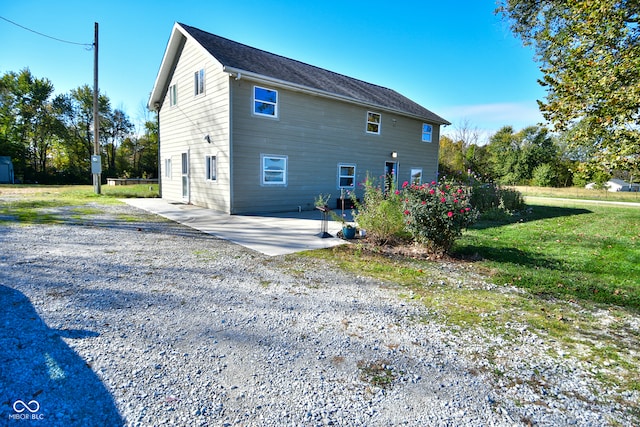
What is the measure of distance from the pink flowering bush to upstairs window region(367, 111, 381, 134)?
9329mm

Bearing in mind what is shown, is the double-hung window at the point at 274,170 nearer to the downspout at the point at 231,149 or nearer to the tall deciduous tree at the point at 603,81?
the downspout at the point at 231,149

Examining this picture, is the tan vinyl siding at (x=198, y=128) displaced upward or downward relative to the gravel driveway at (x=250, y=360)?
upward

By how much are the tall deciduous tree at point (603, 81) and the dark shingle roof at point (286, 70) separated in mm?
7662

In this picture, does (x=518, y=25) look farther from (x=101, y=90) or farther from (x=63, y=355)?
(x=101, y=90)

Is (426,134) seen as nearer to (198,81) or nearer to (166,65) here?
(198,81)

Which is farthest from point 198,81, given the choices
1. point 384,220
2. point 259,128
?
point 384,220

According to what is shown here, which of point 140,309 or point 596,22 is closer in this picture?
point 140,309

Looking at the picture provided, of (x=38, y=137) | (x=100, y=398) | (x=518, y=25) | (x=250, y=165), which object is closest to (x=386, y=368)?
(x=100, y=398)

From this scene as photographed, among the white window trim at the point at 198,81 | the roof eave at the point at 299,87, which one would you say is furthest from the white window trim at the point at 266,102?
the white window trim at the point at 198,81

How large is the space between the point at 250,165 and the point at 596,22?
29.9ft

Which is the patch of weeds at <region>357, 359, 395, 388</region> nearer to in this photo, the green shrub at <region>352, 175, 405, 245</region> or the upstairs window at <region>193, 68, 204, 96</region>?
the green shrub at <region>352, 175, 405, 245</region>

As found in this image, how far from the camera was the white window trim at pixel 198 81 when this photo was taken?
445 inches

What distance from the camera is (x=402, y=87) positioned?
76.7 ft

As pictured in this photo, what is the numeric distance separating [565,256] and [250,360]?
6025mm
